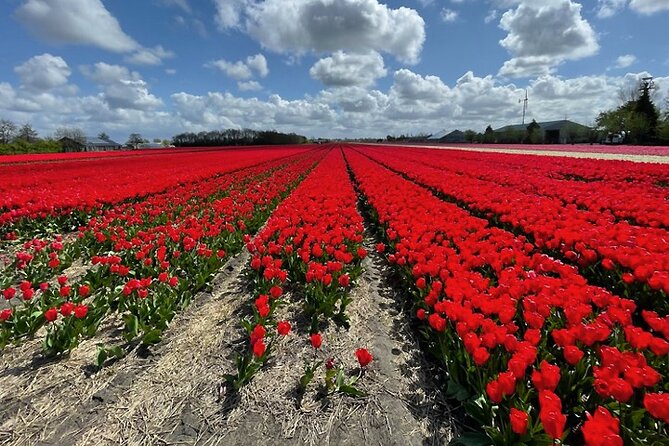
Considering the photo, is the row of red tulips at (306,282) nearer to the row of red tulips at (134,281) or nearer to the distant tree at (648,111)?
the row of red tulips at (134,281)

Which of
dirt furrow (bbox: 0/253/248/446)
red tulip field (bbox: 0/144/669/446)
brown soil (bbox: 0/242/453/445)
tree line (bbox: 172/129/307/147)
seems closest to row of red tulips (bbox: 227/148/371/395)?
red tulip field (bbox: 0/144/669/446)

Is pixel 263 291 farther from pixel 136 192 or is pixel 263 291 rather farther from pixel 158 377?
pixel 136 192

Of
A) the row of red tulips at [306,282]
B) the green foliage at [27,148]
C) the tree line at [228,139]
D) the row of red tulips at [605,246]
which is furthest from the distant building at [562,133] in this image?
the green foliage at [27,148]

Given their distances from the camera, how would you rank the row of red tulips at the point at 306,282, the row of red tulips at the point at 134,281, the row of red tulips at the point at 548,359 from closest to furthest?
the row of red tulips at the point at 548,359, the row of red tulips at the point at 306,282, the row of red tulips at the point at 134,281

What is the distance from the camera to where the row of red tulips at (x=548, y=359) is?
192cm

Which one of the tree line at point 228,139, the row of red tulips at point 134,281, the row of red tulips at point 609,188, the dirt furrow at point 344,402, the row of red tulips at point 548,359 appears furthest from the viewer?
the tree line at point 228,139

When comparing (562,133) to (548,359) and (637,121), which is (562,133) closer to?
(637,121)

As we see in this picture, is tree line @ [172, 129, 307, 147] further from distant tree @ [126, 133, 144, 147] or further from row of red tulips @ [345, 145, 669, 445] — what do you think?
row of red tulips @ [345, 145, 669, 445]

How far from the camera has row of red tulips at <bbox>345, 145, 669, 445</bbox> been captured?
1.92m

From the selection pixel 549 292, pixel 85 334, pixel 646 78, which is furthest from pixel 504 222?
pixel 646 78

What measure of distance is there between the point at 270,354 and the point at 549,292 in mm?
2635

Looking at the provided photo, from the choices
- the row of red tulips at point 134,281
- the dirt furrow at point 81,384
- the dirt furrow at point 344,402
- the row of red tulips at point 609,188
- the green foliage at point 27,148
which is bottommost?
the dirt furrow at point 344,402

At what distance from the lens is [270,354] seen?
134 inches

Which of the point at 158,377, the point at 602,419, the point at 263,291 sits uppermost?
the point at 602,419
